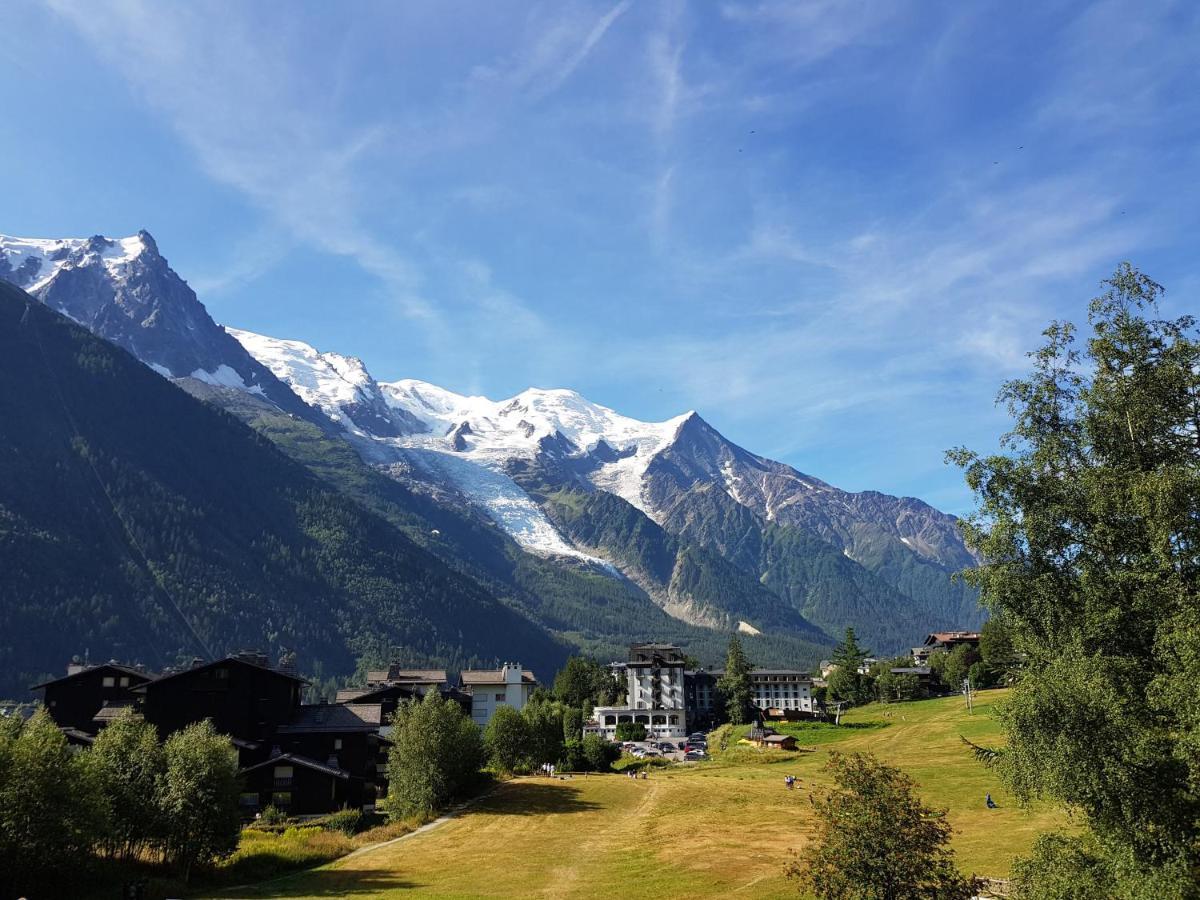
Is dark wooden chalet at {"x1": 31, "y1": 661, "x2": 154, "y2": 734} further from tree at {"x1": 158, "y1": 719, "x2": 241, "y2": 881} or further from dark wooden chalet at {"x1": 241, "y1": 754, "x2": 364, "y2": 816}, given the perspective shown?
tree at {"x1": 158, "y1": 719, "x2": 241, "y2": 881}

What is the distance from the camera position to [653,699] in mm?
173375

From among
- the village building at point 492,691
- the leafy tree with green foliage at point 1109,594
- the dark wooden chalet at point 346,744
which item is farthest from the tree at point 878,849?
the village building at point 492,691

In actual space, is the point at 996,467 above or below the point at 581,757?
above

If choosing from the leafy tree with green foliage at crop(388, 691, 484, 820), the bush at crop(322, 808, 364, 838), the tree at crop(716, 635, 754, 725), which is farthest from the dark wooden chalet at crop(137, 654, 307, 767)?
the tree at crop(716, 635, 754, 725)

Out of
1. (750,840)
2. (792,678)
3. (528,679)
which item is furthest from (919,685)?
(750,840)

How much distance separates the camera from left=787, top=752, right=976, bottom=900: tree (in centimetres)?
3353

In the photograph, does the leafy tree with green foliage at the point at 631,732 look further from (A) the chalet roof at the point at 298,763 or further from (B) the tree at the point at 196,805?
(B) the tree at the point at 196,805

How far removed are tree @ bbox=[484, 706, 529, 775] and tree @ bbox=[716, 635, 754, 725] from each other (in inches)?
2374

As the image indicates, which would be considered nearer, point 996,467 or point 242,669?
point 996,467

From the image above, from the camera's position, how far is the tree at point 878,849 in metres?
33.5

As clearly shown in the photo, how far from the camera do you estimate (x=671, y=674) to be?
17475 cm

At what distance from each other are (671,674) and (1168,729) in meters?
147

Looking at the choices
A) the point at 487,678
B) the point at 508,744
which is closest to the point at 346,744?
the point at 508,744

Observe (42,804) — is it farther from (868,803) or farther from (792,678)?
(792,678)
